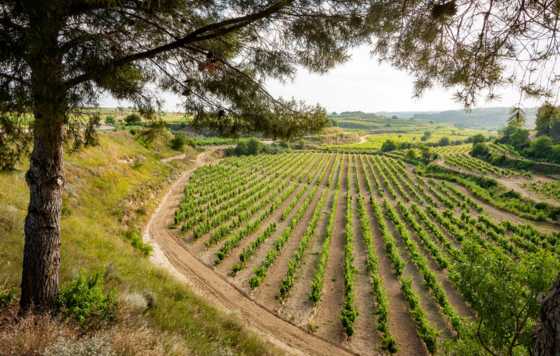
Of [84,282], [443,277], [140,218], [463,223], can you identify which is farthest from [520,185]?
[84,282]

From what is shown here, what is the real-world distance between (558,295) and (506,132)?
118458 millimetres

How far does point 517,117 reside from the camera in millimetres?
3307

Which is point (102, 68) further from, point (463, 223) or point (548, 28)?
point (463, 223)

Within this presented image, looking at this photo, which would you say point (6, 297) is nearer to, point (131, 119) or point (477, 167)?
point (131, 119)

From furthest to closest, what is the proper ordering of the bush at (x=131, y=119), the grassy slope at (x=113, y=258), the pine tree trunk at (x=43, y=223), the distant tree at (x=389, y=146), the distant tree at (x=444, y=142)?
the distant tree at (x=444, y=142) < the distant tree at (x=389, y=146) < the grassy slope at (x=113, y=258) < the bush at (x=131, y=119) < the pine tree trunk at (x=43, y=223)

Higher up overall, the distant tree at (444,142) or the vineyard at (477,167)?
the distant tree at (444,142)

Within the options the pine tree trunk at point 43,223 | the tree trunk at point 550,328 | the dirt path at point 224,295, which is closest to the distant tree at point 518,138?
the dirt path at point 224,295

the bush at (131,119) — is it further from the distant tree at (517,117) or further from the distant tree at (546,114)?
the distant tree at (546,114)

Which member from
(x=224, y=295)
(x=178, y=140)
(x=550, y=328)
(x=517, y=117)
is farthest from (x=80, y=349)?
(x=178, y=140)

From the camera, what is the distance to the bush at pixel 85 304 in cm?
481

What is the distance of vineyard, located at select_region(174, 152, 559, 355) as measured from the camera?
1316 cm

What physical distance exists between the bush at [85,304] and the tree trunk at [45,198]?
273mm

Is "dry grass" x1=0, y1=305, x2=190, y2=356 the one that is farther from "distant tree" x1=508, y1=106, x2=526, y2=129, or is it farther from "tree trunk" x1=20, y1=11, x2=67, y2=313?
"distant tree" x1=508, y1=106, x2=526, y2=129

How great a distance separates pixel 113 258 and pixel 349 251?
47.4 feet
